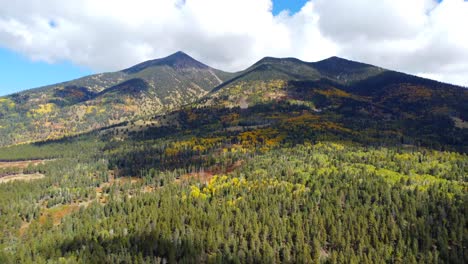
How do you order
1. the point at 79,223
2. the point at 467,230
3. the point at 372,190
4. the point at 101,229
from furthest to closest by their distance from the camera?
the point at 372,190 < the point at 79,223 < the point at 101,229 < the point at 467,230

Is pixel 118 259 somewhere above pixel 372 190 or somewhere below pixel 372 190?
below

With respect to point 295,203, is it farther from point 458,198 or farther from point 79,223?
point 79,223

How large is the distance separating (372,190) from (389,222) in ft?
114

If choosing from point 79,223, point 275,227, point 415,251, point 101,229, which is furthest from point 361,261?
point 79,223

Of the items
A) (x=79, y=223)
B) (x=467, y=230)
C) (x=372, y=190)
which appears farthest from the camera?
(x=372, y=190)

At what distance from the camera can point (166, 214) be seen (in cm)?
17975

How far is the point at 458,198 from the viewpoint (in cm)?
18500

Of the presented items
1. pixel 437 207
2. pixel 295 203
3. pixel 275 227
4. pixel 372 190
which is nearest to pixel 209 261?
pixel 275 227

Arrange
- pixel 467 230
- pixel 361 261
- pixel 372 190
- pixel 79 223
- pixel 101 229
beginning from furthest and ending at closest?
pixel 372 190 < pixel 79 223 < pixel 101 229 < pixel 467 230 < pixel 361 261

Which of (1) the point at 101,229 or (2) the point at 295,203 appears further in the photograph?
(2) the point at 295,203

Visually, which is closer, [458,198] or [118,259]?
[118,259]

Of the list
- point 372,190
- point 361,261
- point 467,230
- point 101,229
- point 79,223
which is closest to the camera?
point 361,261

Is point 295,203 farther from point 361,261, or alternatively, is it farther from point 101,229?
point 101,229

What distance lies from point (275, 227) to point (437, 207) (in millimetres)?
91864
